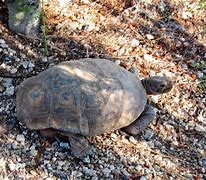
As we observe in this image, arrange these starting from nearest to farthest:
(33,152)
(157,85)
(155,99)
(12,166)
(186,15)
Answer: (12,166) < (33,152) < (157,85) < (155,99) < (186,15)

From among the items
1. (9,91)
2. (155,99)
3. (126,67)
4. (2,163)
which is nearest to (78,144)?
(2,163)

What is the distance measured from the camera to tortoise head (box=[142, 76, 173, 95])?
3.62 meters

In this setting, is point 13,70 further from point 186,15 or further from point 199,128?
point 186,15

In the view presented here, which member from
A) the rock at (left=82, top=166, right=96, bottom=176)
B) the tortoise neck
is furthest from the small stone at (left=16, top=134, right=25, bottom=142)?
the tortoise neck

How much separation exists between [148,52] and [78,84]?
1.18m

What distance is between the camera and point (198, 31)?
4.43 m

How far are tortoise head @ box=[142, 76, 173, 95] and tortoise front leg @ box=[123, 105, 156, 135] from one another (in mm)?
169

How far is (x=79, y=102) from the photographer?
3.20 metres

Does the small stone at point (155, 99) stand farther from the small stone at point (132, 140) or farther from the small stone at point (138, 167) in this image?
the small stone at point (138, 167)

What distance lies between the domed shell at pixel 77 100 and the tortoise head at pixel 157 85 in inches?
10.2

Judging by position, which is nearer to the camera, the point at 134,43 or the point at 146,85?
the point at 146,85

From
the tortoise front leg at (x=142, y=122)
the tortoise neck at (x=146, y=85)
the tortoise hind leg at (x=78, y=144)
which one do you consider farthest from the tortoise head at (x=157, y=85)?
the tortoise hind leg at (x=78, y=144)

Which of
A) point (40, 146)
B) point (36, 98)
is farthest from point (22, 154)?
point (36, 98)

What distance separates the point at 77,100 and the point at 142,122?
2.08 ft
